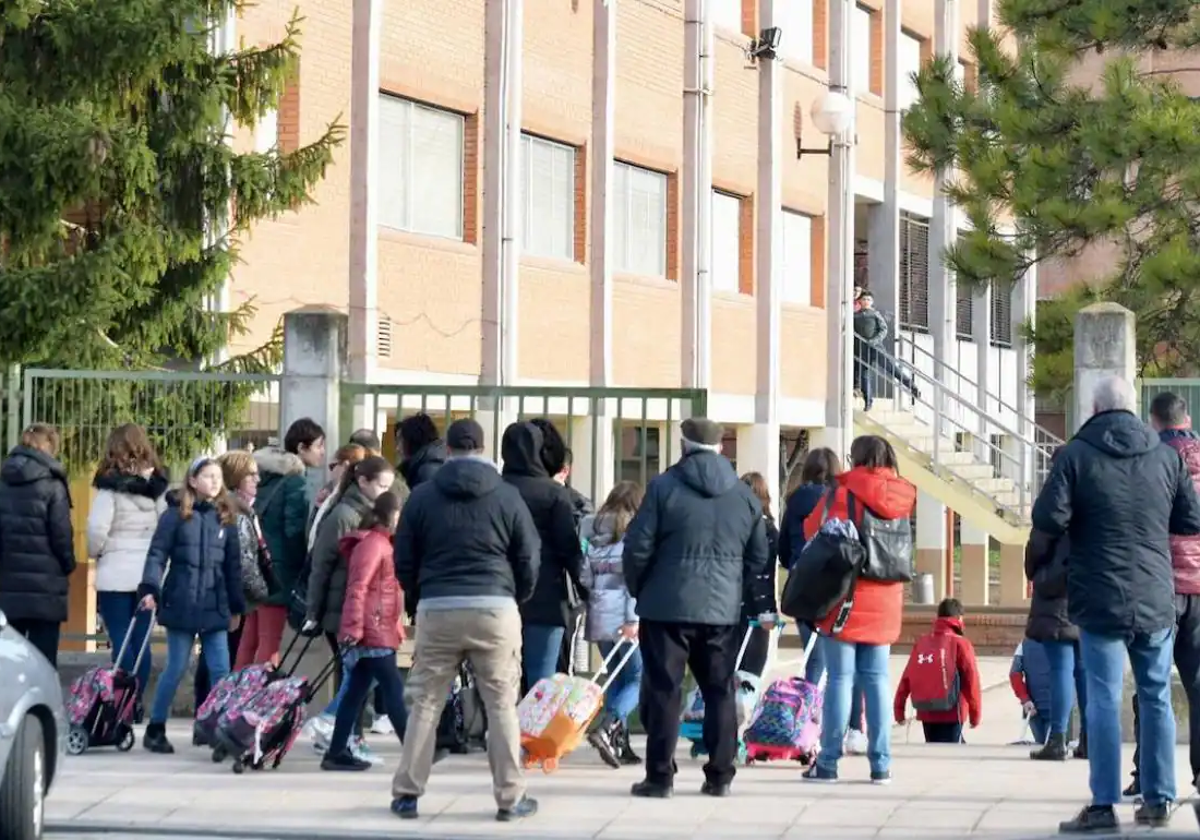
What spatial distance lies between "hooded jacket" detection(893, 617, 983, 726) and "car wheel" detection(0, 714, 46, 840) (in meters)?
7.88

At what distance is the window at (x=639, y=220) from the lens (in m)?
29.3

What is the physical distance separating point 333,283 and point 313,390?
7.70 m

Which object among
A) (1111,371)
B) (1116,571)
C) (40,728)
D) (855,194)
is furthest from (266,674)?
(855,194)

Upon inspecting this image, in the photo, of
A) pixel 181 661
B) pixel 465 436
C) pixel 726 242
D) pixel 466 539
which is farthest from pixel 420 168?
pixel 466 539

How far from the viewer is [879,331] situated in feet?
117

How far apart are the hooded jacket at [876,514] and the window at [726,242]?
18933mm

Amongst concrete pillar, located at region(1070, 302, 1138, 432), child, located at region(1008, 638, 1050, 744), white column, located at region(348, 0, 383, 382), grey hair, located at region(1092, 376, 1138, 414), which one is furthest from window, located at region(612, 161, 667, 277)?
grey hair, located at region(1092, 376, 1138, 414)

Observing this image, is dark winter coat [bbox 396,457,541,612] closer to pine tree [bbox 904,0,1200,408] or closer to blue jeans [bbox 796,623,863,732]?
blue jeans [bbox 796,623,863,732]

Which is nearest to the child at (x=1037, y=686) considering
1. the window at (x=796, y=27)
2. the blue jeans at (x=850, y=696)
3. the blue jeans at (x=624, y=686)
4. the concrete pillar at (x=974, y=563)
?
the blue jeans at (x=850, y=696)

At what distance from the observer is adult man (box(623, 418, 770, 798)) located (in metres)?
12.0

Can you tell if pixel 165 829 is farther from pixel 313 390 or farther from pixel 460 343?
pixel 460 343

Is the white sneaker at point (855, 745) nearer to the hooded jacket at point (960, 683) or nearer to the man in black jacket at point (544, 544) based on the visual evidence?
the man in black jacket at point (544, 544)

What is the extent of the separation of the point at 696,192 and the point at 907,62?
29.8 feet

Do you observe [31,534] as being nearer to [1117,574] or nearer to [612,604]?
[612,604]
